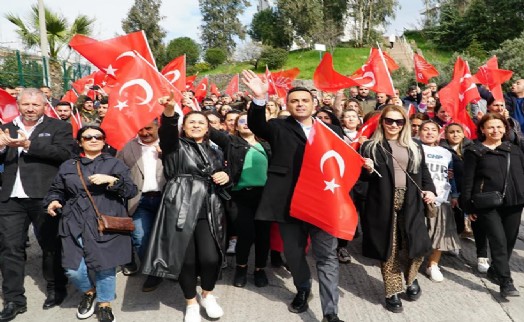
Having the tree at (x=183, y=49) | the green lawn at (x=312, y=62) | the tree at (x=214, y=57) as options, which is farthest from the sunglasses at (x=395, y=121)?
the tree at (x=183, y=49)

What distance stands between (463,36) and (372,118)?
3545 centimetres

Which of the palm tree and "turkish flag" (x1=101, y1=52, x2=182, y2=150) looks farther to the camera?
the palm tree

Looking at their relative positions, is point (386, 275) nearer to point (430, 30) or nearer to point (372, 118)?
point (372, 118)

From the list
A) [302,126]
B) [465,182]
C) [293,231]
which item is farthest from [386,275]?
[302,126]

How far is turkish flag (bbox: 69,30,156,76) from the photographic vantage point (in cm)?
467

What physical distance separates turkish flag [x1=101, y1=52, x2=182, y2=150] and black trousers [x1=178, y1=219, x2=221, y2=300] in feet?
3.80

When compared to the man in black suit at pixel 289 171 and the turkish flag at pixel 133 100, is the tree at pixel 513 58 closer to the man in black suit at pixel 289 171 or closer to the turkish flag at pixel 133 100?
the man in black suit at pixel 289 171

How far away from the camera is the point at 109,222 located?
3502 millimetres

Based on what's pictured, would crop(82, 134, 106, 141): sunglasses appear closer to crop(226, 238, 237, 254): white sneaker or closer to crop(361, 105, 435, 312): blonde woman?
crop(226, 238, 237, 254): white sneaker

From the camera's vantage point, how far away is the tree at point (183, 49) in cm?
4167

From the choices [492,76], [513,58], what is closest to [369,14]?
[513,58]

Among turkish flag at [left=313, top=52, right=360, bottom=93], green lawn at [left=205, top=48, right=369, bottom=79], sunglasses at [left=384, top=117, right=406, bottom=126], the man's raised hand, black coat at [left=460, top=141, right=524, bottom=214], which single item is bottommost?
black coat at [left=460, top=141, right=524, bottom=214]

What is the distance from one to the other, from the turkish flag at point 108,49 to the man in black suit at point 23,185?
0.94m

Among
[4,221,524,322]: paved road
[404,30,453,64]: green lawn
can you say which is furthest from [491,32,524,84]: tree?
[4,221,524,322]: paved road
